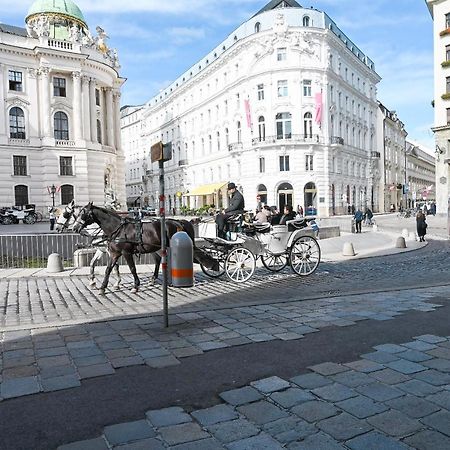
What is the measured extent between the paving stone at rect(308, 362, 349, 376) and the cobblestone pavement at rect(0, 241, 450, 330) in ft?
11.2

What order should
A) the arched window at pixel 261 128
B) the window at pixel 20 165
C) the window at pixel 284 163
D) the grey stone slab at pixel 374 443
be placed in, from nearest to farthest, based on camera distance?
the grey stone slab at pixel 374 443 → the window at pixel 20 165 → the window at pixel 284 163 → the arched window at pixel 261 128

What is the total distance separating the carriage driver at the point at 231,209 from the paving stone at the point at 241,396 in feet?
23.9

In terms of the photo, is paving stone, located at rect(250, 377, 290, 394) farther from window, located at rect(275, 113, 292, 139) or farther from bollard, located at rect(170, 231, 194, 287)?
window, located at rect(275, 113, 292, 139)

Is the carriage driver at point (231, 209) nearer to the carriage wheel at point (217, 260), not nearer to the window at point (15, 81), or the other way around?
the carriage wheel at point (217, 260)

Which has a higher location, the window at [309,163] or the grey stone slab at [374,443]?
the window at [309,163]

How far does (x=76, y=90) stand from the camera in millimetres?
50250

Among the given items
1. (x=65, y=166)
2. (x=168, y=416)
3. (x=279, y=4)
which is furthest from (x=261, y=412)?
(x=279, y=4)

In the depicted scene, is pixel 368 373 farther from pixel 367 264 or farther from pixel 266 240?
pixel 367 264

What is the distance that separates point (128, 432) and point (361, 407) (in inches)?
75.7

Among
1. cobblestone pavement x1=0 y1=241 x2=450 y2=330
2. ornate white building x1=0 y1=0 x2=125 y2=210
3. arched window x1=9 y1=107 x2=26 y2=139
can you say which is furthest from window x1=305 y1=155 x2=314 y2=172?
cobblestone pavement x1=0 y1=241 x2=450 y2=330

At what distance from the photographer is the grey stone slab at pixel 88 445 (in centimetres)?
340

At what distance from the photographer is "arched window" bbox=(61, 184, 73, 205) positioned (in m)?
49.4

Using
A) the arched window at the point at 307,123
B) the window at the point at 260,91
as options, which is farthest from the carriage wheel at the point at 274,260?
the window at the point at 260,91

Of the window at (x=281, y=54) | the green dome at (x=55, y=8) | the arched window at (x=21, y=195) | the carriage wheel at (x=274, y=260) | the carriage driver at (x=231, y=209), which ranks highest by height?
the green dome at (x=55, y=8)
